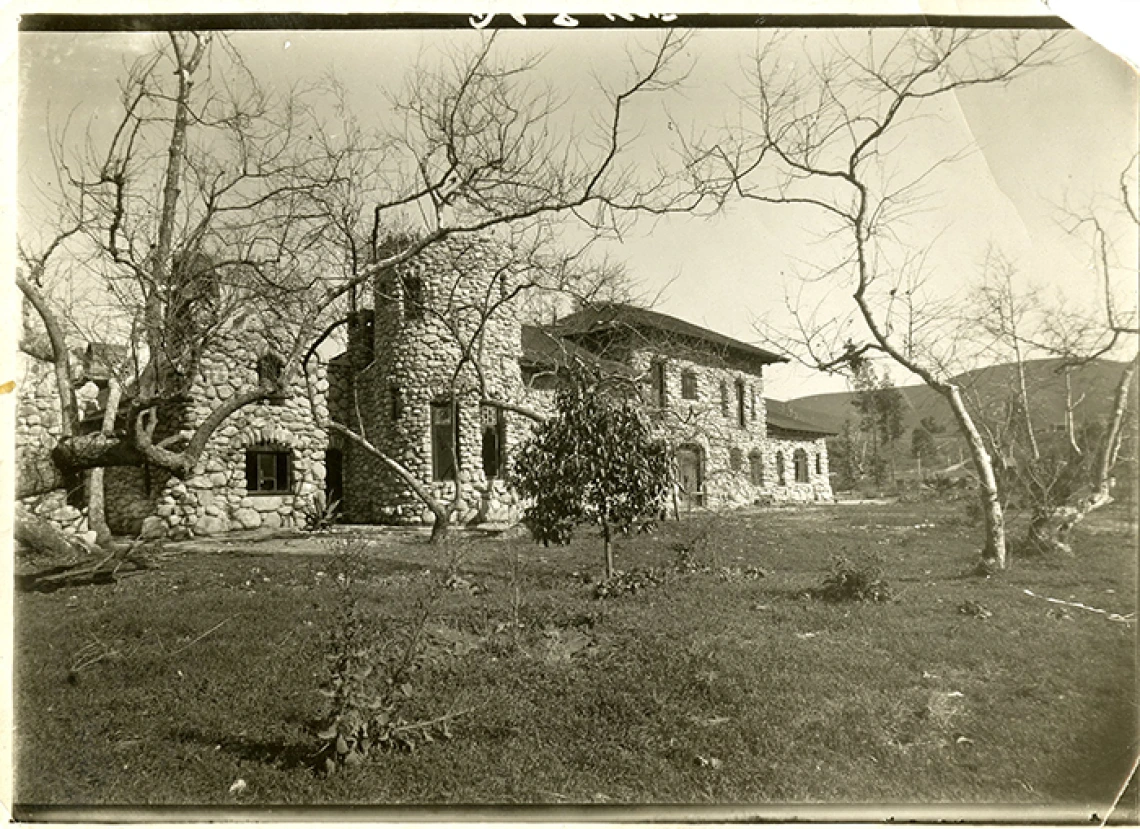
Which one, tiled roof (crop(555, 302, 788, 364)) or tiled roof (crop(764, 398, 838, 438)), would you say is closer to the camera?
tiled roof (crop(555, 302, 788, 364))

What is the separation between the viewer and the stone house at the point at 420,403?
9.87ft

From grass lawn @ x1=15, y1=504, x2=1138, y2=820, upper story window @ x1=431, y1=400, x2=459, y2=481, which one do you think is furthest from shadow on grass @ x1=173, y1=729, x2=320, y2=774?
upper story window @ x1=431, y1=400, x2=459, y2=481

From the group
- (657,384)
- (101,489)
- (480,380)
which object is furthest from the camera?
(657,384)

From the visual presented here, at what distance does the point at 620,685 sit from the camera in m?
2.67

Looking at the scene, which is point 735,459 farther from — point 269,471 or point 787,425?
point 269,471

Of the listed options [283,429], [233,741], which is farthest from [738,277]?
[233,741]

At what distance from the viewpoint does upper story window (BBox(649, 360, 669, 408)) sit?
3.89 metres

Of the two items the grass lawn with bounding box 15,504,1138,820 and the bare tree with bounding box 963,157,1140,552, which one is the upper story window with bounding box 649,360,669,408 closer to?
the grass lawn with bounding box 15,504,1138,820

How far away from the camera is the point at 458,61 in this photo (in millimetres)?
2891

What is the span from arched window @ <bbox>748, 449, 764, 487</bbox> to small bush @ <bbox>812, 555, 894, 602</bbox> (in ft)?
2.87

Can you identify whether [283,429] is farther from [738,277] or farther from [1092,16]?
[1092,16]

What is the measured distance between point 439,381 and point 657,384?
158 cm

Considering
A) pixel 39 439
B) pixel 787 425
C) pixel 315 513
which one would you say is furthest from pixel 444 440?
pixel 787 425

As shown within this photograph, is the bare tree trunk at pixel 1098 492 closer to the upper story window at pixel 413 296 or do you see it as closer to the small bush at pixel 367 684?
the small bush at pixel 367 684
